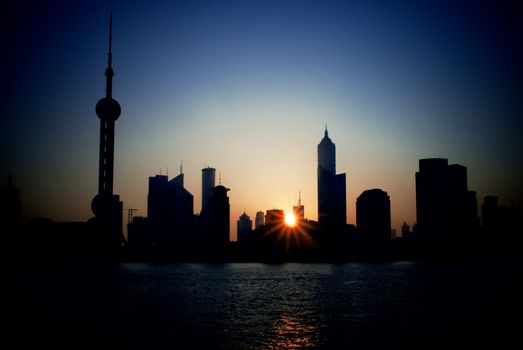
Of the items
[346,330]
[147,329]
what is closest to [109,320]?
[147,329]

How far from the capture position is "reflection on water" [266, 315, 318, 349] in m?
44.7

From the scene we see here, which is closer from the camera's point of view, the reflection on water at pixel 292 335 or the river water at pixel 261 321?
the reflection on water at pixel 292 335

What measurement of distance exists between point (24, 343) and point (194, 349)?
55.1 ft

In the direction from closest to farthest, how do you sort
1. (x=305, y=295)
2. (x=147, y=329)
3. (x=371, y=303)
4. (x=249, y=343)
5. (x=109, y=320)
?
(x=249, y=343) → (x=147, y=329) → (x=109, y=320) → (x=371, y=303) → (x=305, y=295)

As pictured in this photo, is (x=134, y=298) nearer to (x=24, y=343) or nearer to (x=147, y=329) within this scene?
(x=147, y=329)

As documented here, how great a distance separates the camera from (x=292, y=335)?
49875mm

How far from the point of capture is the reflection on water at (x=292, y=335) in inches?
1759

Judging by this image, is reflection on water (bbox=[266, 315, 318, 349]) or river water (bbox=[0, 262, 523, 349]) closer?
reflection on water (bbox=[266, 315, 318, 349])

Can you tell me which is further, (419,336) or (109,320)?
(109,320)

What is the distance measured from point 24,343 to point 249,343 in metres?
21.6

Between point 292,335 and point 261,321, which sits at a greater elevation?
point 292,335

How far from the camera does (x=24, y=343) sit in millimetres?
45062

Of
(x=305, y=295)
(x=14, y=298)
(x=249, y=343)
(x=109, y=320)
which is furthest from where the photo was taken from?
(x=305, y=295)

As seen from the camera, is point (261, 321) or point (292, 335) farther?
point (261, 321)
